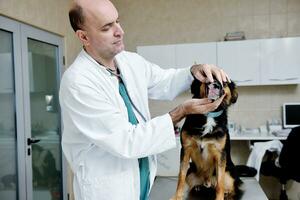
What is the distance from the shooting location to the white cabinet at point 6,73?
251cm

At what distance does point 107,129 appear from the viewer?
958mm

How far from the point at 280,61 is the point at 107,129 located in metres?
3.04

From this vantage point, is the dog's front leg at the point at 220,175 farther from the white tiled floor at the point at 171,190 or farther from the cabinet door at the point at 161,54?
the cabinet door at the point at 161,54

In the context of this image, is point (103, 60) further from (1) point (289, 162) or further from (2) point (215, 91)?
(1) point (289, 162)

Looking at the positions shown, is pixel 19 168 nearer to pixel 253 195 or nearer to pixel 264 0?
pixel 253 195

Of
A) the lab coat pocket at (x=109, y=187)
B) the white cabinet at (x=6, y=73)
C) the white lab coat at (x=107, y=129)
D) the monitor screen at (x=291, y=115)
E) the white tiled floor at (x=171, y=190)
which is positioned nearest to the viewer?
the white lab coat at (x=107, y=129)

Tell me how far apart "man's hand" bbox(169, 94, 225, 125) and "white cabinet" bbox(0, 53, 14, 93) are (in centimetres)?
201

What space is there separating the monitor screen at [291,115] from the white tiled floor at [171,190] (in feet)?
7.50

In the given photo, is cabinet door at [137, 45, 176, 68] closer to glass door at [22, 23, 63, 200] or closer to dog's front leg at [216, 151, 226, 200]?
glass door at [22, 23, 63, 200]

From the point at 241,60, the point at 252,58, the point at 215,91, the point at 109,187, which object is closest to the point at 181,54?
the point at 241,60

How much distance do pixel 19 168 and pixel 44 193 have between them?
0.59 metres

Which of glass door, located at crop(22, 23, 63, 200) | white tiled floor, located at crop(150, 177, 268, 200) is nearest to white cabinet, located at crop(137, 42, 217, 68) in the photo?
glass door, located at crop(22, 23, 63, 200)

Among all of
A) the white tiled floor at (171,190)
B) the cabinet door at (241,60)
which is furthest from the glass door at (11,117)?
the cabinet door at (241,60)

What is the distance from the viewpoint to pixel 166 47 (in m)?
3.77
